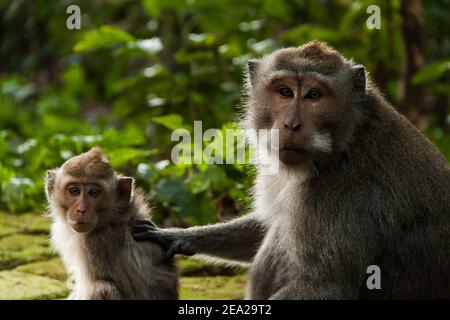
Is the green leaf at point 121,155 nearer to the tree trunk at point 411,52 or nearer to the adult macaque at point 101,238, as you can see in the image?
the adult macaque at point 101,238

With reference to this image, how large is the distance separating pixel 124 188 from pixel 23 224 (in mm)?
2724

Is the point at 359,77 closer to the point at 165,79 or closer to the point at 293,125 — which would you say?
the point at 293,125

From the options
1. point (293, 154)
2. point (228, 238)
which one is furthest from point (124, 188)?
point (293, 154)

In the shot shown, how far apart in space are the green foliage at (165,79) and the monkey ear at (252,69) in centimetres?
159

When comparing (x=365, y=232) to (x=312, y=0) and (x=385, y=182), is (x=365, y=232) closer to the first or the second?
(x=385, y=182)

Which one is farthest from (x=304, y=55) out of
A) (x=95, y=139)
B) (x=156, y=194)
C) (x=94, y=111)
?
(x=94, y=111)

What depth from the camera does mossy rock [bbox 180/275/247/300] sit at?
620 centimetres

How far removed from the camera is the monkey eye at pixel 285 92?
494 centimetres

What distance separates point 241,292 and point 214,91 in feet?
13.5

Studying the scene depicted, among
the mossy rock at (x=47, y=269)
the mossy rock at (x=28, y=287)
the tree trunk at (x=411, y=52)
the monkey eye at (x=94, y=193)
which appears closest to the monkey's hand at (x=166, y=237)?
the monkey eye at (x=94, y=193)

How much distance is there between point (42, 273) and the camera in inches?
254

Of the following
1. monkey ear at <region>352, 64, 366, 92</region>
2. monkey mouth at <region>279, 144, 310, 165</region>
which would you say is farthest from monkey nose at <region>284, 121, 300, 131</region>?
monkey ear at <region>352, 64, 366, 92</region>

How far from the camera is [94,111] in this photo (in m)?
15.5

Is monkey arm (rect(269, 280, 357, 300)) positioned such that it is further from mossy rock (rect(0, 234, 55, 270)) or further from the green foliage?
mossy rock (rect(0, 234, 55, 270))
